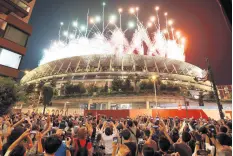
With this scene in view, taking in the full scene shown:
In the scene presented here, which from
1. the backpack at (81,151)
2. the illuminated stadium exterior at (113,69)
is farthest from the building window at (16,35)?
the illuminated stadium exterior at (113,69)

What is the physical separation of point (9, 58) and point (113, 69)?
138 feet

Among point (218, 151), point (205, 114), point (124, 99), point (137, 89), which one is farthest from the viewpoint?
point (137, 89)

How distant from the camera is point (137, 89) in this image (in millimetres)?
48156

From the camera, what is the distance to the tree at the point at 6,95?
17.3 metres

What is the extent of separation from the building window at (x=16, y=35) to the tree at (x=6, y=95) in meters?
10.1

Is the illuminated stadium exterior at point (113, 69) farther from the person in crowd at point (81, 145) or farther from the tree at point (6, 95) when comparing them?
the person in crowd at point (81, 145)

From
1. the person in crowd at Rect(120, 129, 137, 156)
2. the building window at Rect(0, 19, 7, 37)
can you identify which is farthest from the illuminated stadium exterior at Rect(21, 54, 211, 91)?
the person in crowd at Rect(120, 129, 137, 156)

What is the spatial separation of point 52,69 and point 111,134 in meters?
75.2

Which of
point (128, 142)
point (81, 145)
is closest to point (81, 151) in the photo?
point (81, 145)

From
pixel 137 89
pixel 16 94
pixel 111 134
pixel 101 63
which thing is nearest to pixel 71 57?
pixel 101 63

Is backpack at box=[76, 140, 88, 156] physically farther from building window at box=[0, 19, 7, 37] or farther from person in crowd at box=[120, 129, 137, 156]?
building window at box=[0, 19, 7, 37]

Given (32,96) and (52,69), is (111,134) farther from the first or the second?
(52,69)

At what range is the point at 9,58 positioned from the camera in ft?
80.7

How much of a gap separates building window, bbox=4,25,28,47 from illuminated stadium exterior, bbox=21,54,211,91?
31.3 metres
